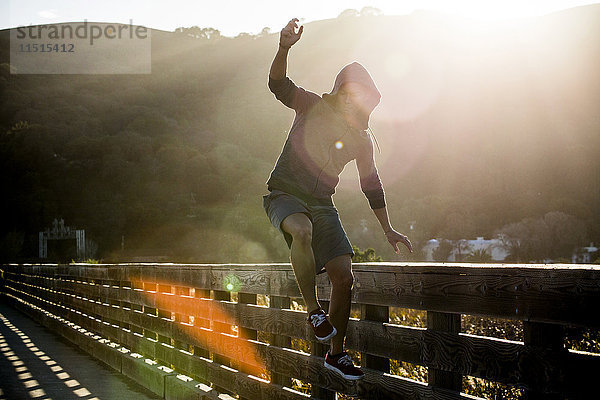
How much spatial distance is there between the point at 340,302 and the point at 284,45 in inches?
59.5

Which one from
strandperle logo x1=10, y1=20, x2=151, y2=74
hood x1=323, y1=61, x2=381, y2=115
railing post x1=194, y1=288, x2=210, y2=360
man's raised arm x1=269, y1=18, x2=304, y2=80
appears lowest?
railing post x1=194, y1=288, x2=210, y2=360

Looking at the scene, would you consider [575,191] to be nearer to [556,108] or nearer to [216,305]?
[556,108]

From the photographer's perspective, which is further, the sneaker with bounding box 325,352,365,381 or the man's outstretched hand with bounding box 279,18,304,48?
the man's outstretched hand with bounding box 279,18,304,48

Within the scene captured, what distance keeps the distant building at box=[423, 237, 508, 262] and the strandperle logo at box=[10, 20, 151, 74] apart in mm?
107789

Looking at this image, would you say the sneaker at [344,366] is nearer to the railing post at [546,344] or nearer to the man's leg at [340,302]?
the man's leg at [340,302]

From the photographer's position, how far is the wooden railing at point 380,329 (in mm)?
2604

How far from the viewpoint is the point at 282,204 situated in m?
3.89

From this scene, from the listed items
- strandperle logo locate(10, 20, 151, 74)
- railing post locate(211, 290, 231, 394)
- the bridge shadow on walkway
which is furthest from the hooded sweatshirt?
strandperle logo locate(10, 20, 151, 74)

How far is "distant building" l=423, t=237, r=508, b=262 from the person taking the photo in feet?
205

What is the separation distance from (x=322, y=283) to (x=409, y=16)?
176m

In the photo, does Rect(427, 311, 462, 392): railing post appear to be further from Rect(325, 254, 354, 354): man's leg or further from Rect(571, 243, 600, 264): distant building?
Rect(571, 243, 600, 264): distant building

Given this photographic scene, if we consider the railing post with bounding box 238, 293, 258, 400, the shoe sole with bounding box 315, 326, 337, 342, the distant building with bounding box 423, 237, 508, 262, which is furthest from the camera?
the distant building with bounding box 423, 237, 508, 262

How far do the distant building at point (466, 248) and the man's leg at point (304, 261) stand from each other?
192ft

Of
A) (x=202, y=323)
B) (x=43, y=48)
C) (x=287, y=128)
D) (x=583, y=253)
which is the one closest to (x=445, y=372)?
(x=202, y=323)
